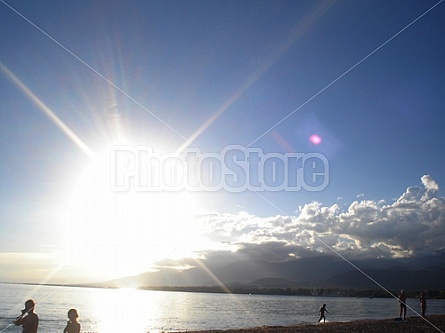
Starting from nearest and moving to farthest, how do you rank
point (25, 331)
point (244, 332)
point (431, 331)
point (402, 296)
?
point (25, 331), point (431, 331), point (244, 332), point (402, 296)

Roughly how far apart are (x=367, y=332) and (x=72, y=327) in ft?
79.3

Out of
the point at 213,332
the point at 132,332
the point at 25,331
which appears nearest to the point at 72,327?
the point at 25,331

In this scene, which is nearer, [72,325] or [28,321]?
[28,321]

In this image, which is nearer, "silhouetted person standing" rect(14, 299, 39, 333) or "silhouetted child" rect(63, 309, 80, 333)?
"silhouetted person standing" rect(14, 299, 39, 333)

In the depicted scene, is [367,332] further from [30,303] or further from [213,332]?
[30,303]

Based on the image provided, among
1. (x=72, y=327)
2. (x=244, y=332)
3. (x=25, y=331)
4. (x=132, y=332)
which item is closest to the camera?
(x=25, y=331)

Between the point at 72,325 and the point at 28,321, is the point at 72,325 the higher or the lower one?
the lower one

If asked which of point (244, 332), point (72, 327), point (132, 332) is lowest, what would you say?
point (132, 332)

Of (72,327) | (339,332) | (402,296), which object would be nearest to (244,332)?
(339,332)

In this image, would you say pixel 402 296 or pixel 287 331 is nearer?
pixel 287 331

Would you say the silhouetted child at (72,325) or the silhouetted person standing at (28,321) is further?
the silhouetted child at (72,325)

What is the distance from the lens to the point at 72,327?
13.5 m

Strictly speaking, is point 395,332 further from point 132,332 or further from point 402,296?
point 132,332

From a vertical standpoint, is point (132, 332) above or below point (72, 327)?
below
